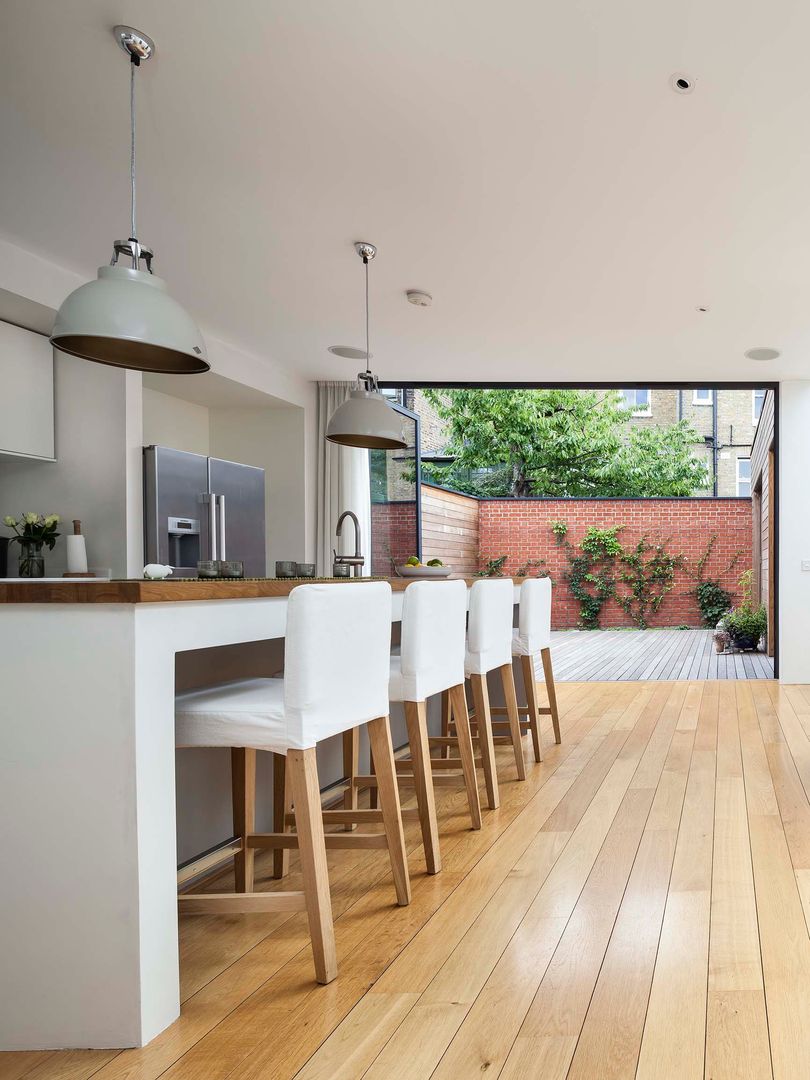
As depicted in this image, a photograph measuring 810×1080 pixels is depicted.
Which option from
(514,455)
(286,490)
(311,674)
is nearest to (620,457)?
(514,455)

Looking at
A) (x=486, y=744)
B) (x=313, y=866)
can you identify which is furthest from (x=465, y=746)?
(x=313, y=866)

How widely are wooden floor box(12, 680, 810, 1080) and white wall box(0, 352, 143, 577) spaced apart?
236cm

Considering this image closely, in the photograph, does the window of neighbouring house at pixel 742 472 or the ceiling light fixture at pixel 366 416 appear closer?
the ceiling light fixture at pixel 366 416

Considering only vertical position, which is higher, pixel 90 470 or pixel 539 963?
pixel 90 470

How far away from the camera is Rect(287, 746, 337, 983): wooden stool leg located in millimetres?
1900

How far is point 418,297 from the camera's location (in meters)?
4.62

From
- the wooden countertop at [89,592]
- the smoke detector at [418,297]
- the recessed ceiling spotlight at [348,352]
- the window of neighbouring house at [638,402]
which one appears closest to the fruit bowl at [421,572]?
the smoke detector at [418,297]

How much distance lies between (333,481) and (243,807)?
4.52 metres

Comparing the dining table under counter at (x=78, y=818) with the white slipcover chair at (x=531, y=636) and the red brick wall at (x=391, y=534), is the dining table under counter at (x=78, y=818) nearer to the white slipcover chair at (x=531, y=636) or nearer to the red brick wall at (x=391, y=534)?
the white slipcover chair at (x=531, y=636)

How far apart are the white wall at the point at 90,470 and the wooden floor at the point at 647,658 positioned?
13.3ft

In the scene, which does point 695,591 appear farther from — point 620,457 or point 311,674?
point 311,674

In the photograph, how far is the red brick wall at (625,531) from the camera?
12445 millimetres

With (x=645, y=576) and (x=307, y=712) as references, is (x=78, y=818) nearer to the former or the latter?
(x=307, y=712)

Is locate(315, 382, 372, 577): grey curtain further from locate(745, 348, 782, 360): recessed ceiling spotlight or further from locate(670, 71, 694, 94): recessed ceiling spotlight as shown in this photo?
locate(670, 71, 694, 94): recessed ceiling spotlight
